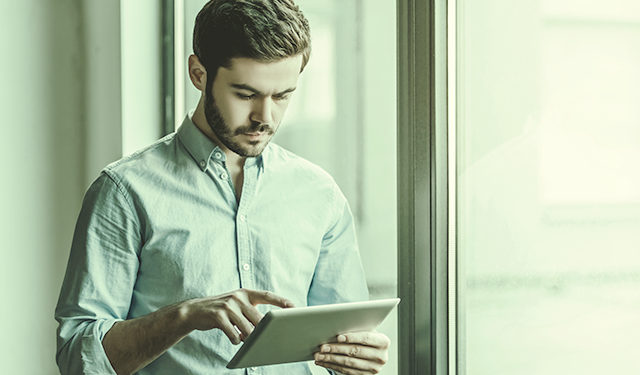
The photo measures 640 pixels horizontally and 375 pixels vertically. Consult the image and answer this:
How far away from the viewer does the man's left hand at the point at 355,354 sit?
2.90 ft

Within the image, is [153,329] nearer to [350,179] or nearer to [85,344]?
[85,344]

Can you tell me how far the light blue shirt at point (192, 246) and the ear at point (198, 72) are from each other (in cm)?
8

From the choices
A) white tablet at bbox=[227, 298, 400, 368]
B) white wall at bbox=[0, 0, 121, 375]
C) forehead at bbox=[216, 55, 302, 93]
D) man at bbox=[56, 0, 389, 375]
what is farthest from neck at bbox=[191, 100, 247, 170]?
white wall at bbox=[0, 0, 121, 375]

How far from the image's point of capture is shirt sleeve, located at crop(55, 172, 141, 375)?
3.11ft

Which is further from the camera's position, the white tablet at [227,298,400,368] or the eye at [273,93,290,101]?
the eye at [273,93,290,101]

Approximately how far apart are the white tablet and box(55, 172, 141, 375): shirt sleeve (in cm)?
28

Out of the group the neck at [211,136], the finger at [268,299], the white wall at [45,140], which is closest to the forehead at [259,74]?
the neck at [211,136]

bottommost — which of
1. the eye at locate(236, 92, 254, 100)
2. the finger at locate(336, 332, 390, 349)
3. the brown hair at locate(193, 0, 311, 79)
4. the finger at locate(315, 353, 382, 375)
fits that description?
the finger at locate(315, 353, 382, 375)
